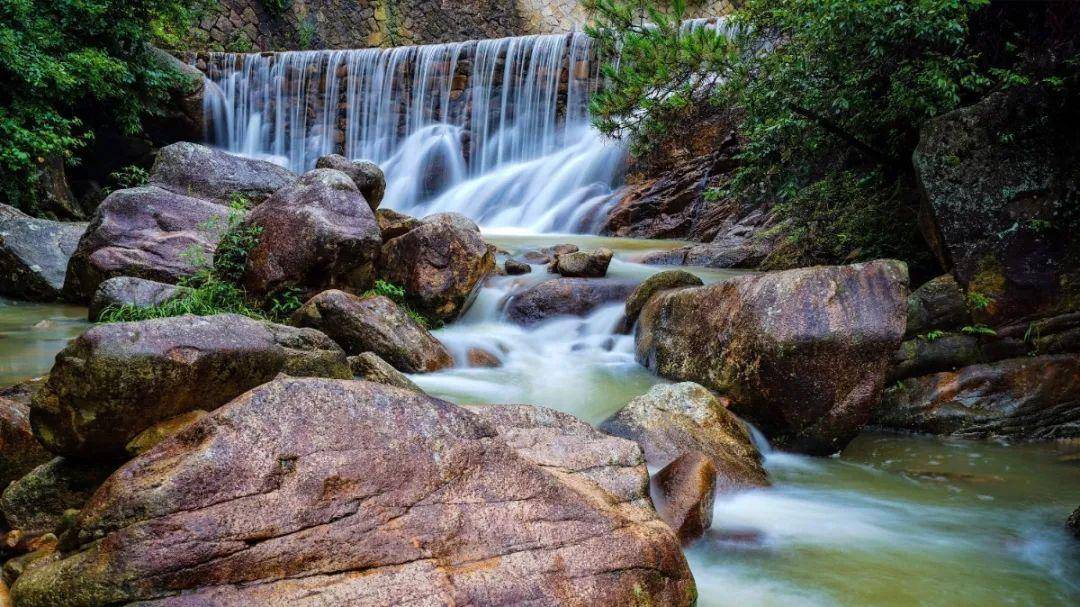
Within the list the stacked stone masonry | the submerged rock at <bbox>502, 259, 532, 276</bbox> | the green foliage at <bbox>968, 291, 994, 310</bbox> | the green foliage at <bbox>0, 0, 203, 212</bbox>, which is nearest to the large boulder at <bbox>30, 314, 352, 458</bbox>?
the green foliage at <bbox>968, 291, 994, 310</bbox>

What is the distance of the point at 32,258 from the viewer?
8602 mm

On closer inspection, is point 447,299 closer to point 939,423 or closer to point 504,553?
point 939,423

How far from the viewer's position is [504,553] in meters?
2.36

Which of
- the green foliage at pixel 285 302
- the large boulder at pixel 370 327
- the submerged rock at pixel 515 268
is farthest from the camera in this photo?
the submerged rock at pixel 515 268

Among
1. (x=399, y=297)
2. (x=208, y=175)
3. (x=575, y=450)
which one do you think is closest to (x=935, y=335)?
(x=575, y=450)

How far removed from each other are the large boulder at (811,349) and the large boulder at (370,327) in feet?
8.52

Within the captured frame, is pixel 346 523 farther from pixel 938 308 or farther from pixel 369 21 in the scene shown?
pixel 369 21

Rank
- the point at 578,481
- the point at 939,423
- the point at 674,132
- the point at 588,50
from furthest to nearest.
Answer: the point at 588,50, the point at 674,132, the point at 939,423, the point at 578,481

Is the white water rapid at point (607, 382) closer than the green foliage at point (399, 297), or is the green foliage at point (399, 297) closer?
the white water rapid at point (607, 382)

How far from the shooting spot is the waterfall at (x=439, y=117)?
15.7 metres

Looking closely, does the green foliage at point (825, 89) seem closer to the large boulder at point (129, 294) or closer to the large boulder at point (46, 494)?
the large boulder at point (129, 294)

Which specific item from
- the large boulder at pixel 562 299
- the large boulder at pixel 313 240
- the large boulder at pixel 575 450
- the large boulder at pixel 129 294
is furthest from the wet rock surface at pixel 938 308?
the large boulder at pixel 129 294

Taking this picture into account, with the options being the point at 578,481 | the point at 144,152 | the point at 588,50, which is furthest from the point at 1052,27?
the point at 144,152

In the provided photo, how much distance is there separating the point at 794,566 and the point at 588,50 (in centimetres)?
1565
